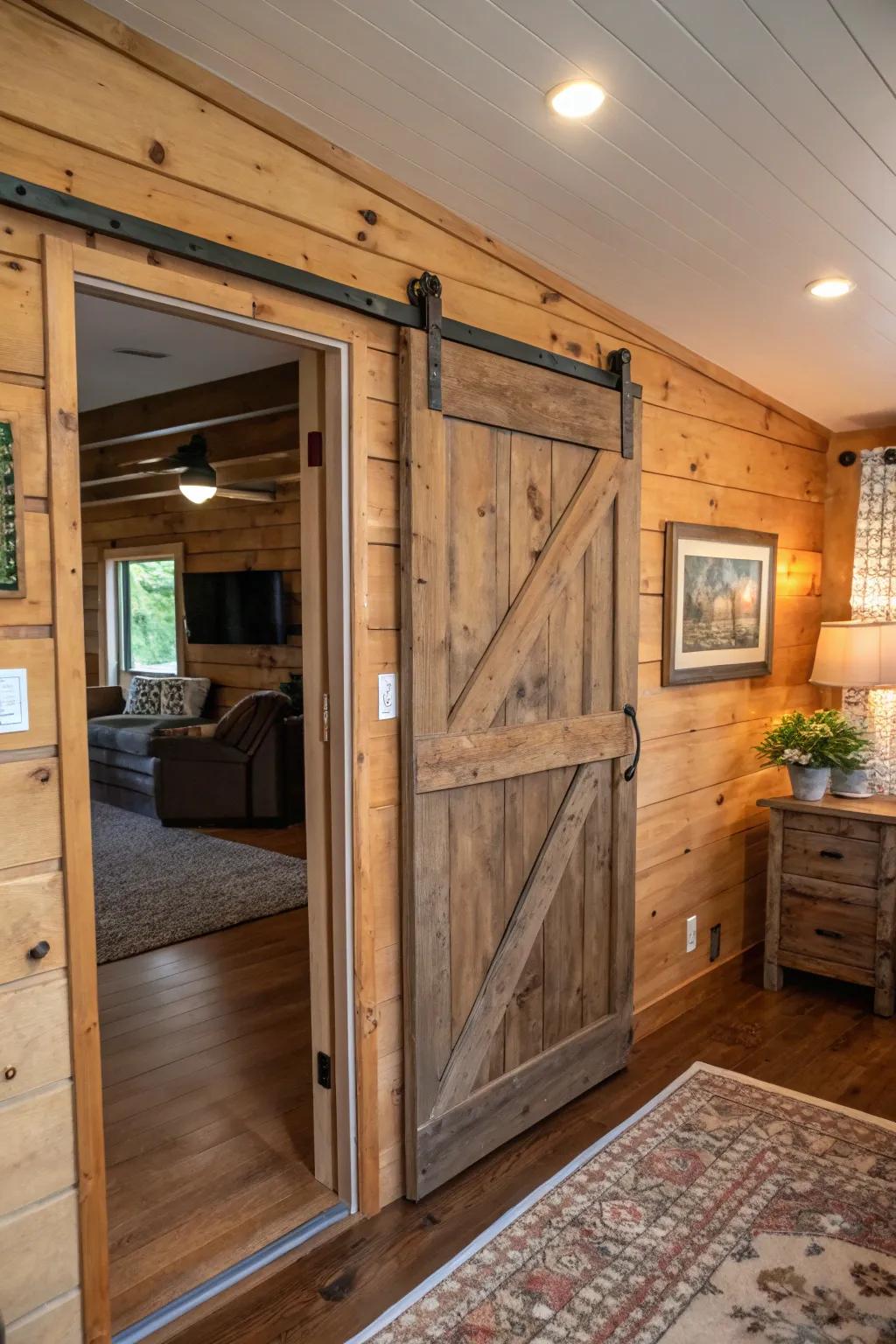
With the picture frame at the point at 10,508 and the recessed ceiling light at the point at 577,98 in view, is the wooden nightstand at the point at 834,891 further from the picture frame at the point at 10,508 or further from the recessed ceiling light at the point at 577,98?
the picture frame at the point at 10,508

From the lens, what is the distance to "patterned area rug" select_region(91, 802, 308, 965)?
422cm

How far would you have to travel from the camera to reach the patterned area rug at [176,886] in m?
4.22

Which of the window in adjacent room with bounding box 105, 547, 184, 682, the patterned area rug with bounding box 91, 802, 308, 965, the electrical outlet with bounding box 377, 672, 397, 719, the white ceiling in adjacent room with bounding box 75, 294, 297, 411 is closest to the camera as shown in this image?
the electrical outlet with bounding box 377, 672, 397, 719

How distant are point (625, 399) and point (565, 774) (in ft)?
3.90

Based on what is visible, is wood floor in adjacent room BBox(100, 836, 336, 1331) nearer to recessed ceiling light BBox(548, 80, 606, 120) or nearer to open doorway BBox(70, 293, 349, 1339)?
open doorway BBox(70, 293, 349, 1339)

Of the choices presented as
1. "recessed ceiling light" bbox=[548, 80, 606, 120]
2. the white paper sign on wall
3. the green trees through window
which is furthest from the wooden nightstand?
the green trees through window

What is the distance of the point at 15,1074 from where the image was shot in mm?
1633

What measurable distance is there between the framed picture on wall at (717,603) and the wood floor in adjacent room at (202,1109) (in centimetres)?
193

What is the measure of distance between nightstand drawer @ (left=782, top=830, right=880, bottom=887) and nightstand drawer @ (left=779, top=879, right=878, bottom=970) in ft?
0.33

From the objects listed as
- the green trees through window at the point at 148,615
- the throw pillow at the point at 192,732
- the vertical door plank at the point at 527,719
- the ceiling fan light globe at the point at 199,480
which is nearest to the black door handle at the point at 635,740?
the vertical door plank at the point at 527,719

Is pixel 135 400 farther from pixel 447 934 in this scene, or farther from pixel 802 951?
pixel 802 951

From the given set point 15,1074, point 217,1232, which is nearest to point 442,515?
point 15,1074

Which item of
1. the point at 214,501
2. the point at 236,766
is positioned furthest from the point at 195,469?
the point at 214,501

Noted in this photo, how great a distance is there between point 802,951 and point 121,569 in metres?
6.78
